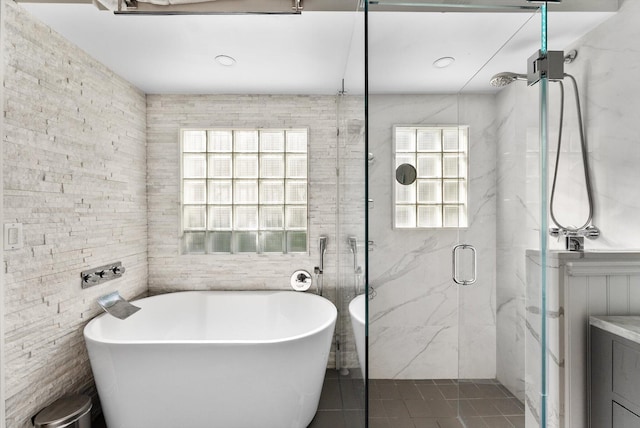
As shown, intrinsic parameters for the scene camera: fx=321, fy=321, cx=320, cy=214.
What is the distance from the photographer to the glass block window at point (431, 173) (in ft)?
4.02

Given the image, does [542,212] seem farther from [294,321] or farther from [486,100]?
[294,321]

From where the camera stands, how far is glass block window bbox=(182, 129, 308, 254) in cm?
272

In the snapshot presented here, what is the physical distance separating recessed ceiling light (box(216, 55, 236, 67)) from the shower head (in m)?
1.57

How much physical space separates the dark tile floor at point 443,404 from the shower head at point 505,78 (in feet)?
3.77

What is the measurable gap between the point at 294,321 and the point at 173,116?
1969 mm

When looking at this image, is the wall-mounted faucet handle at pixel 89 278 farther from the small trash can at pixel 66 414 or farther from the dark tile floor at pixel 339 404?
the dark tile floor at pixel 339 404

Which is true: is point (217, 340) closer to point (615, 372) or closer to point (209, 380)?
point (209, 380)

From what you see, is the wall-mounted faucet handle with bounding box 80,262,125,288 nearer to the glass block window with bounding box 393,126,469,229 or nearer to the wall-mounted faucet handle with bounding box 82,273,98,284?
the wall-mounted faucet handle with bounding box 82,273,98,284

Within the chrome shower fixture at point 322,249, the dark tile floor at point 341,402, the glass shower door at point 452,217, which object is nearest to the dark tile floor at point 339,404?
the dark tile floor at point 341,402

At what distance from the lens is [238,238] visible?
273 cm

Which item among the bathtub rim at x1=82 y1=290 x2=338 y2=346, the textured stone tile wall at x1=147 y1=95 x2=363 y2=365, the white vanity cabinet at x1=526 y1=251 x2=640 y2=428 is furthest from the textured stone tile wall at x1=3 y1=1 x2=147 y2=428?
the white vanity cabinet at x1=526 y1=251 x2=640 y2=428

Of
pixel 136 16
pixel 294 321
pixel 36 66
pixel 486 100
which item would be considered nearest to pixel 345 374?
pixel 294 321

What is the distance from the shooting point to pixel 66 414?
166 centimetres

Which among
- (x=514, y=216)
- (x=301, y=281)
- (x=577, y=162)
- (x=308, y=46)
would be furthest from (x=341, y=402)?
(x=308, y=46)
